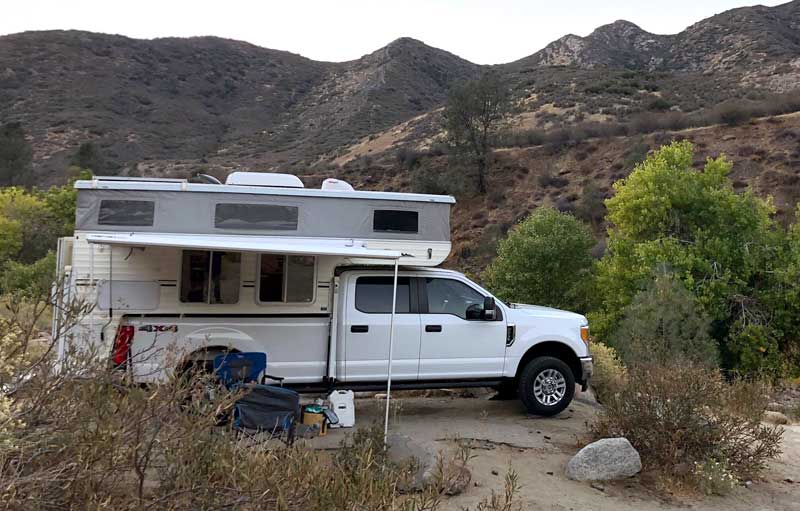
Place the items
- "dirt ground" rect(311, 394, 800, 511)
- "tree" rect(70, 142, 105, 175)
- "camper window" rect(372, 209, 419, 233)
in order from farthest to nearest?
"tree" rect(70, 142, 105, 175) → "camper window" rect(372, 209, 419, 233) → "dirt ground" rect(311, 394, 800, 511)

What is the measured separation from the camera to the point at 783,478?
6.55 meters

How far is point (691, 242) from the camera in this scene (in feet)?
56.3

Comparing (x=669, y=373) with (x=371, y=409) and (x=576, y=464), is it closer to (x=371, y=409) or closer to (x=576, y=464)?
(x=576, y=464)

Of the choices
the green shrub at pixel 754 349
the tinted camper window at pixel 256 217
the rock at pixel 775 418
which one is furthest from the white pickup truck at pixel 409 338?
the green shrub at pixel 754 349

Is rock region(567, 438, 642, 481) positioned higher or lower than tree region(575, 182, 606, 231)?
lower

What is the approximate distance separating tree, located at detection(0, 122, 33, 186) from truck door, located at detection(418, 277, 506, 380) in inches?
1538

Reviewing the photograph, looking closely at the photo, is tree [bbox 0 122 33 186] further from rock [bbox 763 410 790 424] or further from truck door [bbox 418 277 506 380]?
rock [bbox 763 410 790 424]

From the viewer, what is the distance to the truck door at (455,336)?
25.3ft

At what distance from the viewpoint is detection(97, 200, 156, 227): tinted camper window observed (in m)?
7.27

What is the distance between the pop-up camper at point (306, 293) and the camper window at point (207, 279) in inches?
0.5

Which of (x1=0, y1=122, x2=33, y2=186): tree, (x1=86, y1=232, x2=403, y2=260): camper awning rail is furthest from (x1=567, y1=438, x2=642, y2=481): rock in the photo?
(x1=0, y1=122, x2=33, y2=186): tree

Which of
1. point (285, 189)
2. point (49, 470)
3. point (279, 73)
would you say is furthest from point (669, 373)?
point (279, 73)

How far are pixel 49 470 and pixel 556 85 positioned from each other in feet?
171

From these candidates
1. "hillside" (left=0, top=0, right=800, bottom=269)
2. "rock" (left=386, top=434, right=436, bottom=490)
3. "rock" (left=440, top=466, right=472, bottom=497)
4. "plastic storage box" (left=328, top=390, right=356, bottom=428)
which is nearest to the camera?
A: "rock" (left=440, top=466, right=472, bottom=497)
